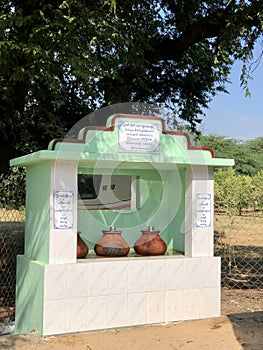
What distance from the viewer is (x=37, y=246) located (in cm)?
551

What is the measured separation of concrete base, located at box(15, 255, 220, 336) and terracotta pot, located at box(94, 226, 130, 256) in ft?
0.84

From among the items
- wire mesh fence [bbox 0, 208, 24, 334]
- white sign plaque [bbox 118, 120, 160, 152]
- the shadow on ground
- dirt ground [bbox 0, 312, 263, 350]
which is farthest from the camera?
wire mesh fence [bbox 0, 208, 24, 334]

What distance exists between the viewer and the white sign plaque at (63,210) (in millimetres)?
5172

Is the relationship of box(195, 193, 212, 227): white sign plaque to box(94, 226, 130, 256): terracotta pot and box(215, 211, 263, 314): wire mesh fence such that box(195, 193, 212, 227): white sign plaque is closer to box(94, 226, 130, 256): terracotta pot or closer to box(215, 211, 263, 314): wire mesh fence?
box(94, 226, 130, 256): terracotta pot

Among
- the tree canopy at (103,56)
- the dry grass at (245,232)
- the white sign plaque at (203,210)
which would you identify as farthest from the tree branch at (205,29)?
the dry grass at (245,232)

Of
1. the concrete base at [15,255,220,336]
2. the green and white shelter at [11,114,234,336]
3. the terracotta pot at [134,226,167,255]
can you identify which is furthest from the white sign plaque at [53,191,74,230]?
the terracotta pot at [134,226,167,255]

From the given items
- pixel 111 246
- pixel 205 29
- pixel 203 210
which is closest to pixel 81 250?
pixel 111 246

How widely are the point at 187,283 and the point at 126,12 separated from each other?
190 inches

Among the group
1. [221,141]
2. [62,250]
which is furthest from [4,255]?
[221,141]

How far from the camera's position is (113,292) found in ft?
17.6

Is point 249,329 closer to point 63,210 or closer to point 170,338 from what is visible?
point 170,338

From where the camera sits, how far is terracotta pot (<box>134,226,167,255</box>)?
5.98 m

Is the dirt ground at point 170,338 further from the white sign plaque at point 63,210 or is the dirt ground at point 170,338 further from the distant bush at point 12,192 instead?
the distant bush at point 12,192

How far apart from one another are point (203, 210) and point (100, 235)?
1518 millimetres
